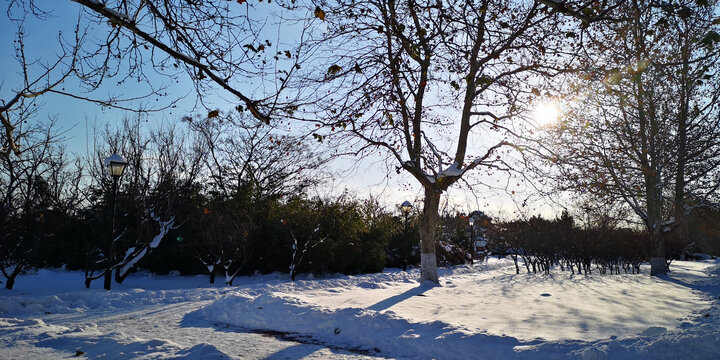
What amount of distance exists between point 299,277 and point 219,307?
9274 mm

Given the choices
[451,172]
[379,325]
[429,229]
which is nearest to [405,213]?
[429,229]

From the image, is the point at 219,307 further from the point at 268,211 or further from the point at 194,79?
Result: the point at 268,211

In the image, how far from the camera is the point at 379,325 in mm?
6938

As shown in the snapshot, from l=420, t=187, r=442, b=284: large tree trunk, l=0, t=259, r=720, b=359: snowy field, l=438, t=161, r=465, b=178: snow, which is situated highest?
l=438, t=161, r=465, b=178: snow

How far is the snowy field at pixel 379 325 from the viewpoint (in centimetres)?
518

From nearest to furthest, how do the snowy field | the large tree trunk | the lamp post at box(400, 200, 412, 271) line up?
the snowy field → the large tree trunk → the lamp post at box(400, 200, 412, 271)

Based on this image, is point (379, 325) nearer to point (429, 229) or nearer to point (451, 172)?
point (429, 229)

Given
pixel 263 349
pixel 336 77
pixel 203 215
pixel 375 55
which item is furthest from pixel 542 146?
pixel 203 215

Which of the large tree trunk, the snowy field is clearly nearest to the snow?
the large tree trunk

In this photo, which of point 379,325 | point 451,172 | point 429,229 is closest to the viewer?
point 379,325

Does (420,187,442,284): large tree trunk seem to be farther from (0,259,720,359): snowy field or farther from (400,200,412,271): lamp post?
(400,200,412,271): lamp post

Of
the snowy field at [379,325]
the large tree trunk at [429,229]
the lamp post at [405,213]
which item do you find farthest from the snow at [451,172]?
the lamp post at [405,213]

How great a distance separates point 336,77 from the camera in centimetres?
830

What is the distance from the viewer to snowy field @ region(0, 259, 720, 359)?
5180 millimetres
